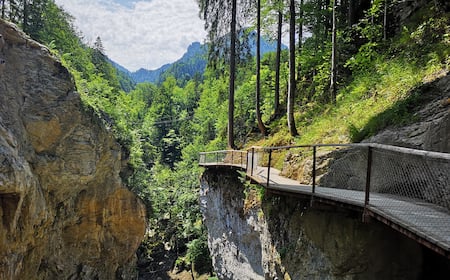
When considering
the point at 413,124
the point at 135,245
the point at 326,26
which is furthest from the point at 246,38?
the point at 135,245

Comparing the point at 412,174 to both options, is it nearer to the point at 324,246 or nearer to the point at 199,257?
the point at 324,246

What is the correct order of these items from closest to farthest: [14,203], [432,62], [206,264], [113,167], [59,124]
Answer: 1. [432,62]
2. [14,203]
3. [59,124]
4. [113,167]
5. [206,264]

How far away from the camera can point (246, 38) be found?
1709cm

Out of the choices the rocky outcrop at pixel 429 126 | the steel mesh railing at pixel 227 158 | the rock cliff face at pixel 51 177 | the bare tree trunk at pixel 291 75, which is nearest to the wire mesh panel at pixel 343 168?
the rocky outcrop at pixel 429 126

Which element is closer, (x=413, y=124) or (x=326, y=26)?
(x=413, y=124)

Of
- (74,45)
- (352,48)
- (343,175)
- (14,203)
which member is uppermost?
(74,45)

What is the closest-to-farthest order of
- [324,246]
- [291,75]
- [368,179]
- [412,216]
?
[412,216] < [368,179] < [324,246] < [291,75]

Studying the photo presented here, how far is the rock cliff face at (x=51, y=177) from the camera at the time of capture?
1130 centimetres

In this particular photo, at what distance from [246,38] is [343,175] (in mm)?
12641

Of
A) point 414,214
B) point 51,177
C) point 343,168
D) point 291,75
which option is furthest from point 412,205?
point 51,177

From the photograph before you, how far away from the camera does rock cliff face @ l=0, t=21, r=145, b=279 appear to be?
11.3 m

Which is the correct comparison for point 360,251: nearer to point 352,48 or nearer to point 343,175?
point 343,175

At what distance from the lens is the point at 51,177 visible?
1419cm

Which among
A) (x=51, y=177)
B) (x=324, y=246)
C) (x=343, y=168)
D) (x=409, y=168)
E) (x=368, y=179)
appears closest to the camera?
(x=409, y=168)
